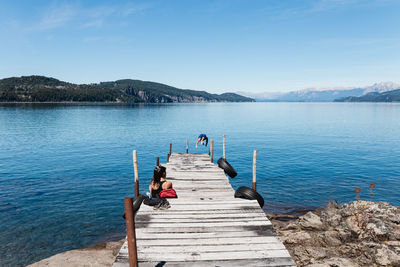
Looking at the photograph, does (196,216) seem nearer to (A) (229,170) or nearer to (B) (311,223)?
(B) (311,223)

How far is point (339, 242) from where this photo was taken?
1105cm

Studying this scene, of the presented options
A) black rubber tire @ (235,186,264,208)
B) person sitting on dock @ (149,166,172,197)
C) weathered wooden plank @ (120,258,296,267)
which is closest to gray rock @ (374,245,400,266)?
weathered wooden plank @ (120,258,296,267)

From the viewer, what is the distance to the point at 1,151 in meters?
33.9

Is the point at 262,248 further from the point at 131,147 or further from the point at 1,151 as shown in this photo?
the point at 1,151

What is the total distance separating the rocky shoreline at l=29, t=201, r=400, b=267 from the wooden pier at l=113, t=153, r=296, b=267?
8.27 ft

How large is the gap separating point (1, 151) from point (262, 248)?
130 ft

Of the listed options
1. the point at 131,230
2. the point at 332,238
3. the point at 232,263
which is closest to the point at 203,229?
the point at 232,263

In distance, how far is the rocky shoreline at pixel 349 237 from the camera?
931cm

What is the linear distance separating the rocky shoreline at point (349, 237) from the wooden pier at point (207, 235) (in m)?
2.46

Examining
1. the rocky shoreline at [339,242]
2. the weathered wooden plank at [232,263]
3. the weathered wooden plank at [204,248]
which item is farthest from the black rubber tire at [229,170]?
the weathered wooden plank at [232,263]

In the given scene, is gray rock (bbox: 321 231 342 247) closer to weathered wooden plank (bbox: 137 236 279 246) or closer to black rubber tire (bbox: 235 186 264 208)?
black rubber tire (bbox: 235 186 264 208)

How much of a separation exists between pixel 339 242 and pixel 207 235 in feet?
22.1

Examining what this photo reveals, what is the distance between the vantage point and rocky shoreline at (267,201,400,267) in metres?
9.31

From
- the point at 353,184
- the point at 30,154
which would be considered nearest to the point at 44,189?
the point at 30,154
